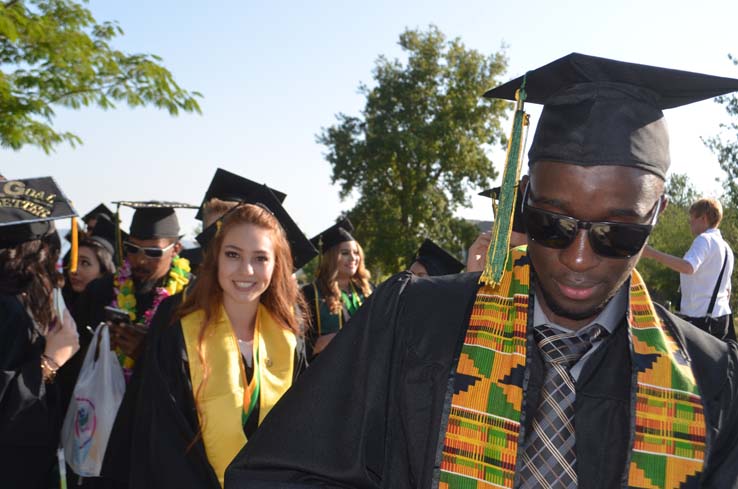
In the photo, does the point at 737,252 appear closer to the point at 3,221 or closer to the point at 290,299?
the point at 290,299

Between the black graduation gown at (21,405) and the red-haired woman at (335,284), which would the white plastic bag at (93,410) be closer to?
the black graduation gown at (21,405)

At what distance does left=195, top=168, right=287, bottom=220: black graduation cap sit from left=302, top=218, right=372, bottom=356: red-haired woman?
2572 mm

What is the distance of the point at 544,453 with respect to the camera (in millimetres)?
1581

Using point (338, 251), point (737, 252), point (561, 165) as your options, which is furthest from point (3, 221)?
point (737, 252)

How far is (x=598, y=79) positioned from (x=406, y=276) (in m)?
0.71

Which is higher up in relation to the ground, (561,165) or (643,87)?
(643,87)

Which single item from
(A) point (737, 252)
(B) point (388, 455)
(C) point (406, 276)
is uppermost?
(A) point (737, 252)

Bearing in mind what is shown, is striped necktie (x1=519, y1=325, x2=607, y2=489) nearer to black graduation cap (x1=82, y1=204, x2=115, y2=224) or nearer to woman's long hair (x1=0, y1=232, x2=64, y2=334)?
woman's long hair (x1=0, y1=232, x2=64, y2=334)

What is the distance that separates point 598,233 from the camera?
5.21ft

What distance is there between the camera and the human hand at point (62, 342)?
4043 millimetres

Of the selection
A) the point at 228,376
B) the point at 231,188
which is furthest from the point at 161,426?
the point at 231,188

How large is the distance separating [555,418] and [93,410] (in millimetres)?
2871

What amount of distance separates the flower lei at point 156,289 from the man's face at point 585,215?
3.35 m

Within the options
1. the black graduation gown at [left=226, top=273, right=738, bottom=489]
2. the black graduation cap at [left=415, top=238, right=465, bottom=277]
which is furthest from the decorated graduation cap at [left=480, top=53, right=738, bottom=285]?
the black graduation cap at [left=415, top=238, right=465, bottom=277]
